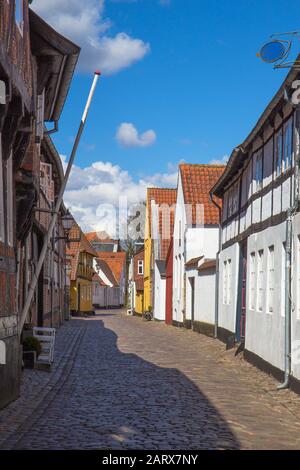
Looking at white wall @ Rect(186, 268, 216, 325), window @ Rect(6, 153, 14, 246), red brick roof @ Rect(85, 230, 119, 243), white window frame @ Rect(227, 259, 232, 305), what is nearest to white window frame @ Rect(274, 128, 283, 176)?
window @ Rect(6, 153, 14, 246)

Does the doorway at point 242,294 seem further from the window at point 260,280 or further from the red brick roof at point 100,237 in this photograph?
the red brick roof at point 100,237

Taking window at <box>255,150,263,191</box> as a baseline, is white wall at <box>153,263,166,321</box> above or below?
below

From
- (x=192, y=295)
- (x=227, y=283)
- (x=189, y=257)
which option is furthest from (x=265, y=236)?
(x=189, y=257)

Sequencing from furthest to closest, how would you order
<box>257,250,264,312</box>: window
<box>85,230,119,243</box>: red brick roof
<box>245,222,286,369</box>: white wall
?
1. <box>85,230,119,243</box>: red brick roof
2. <box>257,250,264,312</box>: window
3. <box>245,222,286,369</box>: white wall

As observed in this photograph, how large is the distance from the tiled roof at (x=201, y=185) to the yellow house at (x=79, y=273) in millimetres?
14365

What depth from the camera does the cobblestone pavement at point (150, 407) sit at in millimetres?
8023

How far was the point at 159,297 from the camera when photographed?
43.5m

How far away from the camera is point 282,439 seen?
8266 mm

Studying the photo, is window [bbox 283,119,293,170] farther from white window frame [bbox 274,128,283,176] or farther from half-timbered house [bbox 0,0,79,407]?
half-timbered house [bbox 0,0,79,407]

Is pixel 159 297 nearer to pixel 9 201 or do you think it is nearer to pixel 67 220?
pixel 67 220

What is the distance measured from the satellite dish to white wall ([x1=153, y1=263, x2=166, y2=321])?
31.5 meters

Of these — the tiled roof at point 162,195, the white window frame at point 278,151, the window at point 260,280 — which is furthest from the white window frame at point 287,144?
the tiled roof at point 162,195

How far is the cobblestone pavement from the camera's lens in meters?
8.02

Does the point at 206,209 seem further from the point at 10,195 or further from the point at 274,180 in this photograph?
the point at 10,195
